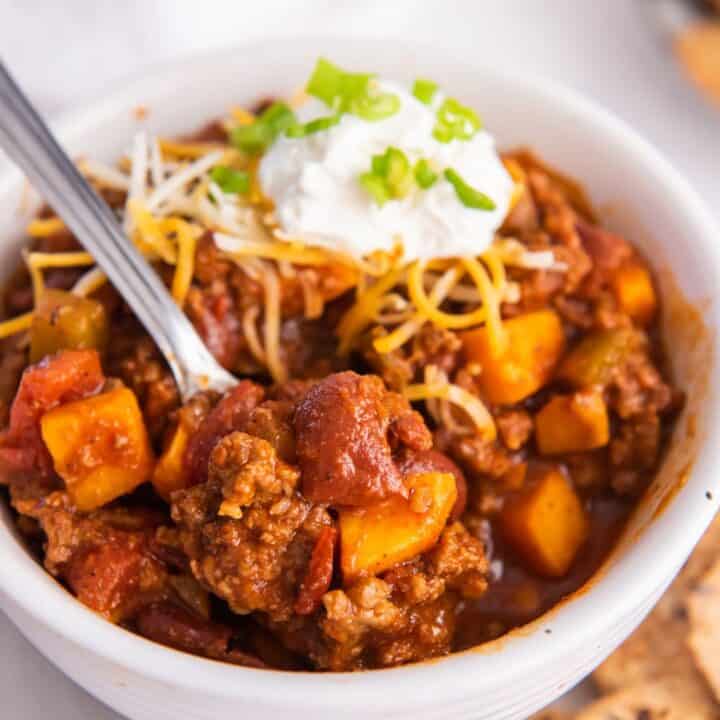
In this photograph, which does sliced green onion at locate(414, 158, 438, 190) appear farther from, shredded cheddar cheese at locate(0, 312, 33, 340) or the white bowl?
shredded cheddar cheese at locate(0, 312, 33, 340)

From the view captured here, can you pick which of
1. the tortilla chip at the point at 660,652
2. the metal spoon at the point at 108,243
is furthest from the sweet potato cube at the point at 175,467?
the tortilla chip at the point at 660,652

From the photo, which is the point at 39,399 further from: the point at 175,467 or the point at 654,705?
the point at 654,705

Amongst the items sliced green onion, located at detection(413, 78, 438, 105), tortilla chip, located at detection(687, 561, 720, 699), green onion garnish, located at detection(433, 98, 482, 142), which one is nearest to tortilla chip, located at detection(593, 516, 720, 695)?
tortilla chip, located at detection(687, 561, 720, 699)

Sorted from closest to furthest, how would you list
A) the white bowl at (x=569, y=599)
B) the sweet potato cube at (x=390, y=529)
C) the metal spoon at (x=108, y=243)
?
the white bowl at (x=569, y=599) → the sweet potato cube at (x=390, y=529) → the metal spoon at (x=108, y=243)

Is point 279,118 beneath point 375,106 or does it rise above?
beneath

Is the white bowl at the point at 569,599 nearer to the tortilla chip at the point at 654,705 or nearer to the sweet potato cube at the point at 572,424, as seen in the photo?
the sweet potato cube at the point at 572,424

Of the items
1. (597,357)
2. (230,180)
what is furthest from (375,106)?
(597,357)
